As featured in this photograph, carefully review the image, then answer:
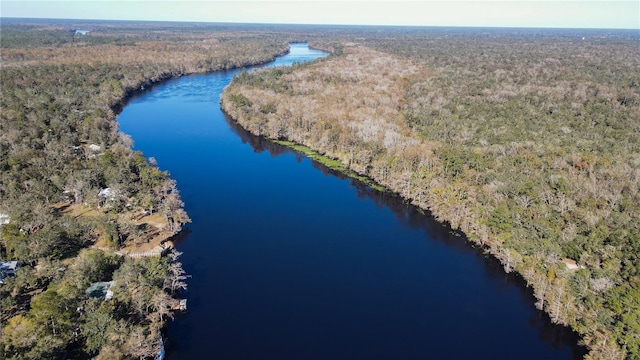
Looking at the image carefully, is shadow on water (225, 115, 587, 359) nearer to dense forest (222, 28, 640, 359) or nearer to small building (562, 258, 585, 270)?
dense forest (222, 28, 640, 359)

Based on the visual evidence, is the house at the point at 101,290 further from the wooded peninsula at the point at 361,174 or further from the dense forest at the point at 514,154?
the dense forest at the point at 514,154

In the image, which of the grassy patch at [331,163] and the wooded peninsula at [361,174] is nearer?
the wooded peninsula at [361,174]

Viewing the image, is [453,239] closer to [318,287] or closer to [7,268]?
[318,287]

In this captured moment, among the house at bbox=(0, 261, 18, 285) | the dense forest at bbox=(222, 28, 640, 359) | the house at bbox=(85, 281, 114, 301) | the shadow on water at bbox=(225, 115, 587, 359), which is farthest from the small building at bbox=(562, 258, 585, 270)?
the house at bbox=(0, 261, 18, 285)

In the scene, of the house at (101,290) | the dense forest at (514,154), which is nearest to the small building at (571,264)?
the dense forest at (514,154)

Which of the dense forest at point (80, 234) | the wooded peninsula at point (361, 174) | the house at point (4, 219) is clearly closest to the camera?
the dense forest at point (80, 234)

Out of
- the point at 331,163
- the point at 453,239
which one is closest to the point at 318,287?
the point at 453,239
